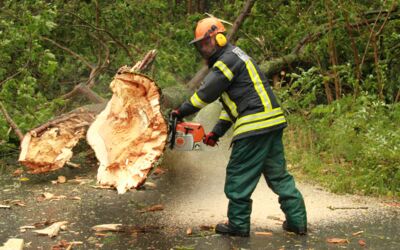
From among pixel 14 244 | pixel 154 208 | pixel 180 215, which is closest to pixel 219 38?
pixel 180 215

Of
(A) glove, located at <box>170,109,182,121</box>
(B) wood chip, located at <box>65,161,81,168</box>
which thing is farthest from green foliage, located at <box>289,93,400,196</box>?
(B) wood chip, located at <box>65,161,81,168</box>

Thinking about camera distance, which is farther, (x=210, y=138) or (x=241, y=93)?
(x=210, y=138)

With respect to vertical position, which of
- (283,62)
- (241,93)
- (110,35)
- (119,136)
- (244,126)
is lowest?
(119,136)

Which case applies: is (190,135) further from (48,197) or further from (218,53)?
(48,197)

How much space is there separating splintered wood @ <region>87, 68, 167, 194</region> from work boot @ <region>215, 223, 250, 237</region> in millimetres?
1106

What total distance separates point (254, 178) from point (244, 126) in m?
0.45

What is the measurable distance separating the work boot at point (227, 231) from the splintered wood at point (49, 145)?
2.50 m

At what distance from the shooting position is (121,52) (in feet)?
35.1

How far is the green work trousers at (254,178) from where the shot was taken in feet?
15.4

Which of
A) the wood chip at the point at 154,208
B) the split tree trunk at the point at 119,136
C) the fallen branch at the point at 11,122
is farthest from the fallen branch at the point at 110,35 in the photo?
the wood chip at the point at 154,208

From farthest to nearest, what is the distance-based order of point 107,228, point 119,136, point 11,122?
point 11,122 → point 119,136 → point 107,228

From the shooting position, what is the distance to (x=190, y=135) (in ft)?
16.5

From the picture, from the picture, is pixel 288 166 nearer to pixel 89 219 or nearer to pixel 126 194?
pixel 126 194

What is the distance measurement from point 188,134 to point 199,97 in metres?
0.46
